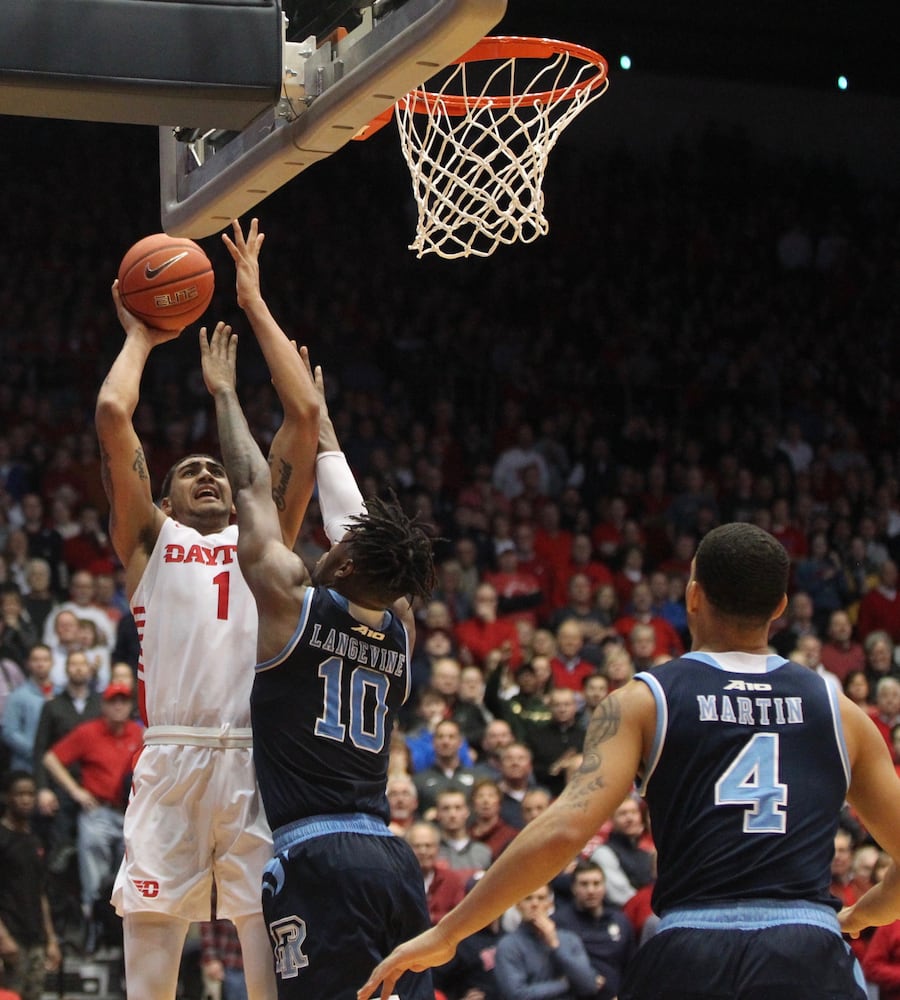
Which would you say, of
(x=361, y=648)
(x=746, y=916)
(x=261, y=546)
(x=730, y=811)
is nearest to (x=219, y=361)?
(x=261, y=546)

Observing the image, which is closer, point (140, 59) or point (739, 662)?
point (739, 662)

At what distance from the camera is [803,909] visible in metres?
3.29

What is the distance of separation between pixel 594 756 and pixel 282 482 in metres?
1.86

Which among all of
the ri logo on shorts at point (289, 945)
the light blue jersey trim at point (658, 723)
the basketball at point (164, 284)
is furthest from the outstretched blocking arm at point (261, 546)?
the light blue jersey trim at point (658, 723)

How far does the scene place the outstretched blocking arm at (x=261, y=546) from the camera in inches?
168

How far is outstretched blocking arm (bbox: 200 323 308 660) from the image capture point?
426cm

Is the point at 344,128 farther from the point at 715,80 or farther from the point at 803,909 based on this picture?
the point at 715,80

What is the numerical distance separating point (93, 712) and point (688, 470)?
6.42 meters

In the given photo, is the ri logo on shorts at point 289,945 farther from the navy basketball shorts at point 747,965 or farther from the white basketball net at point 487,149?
the white basketball net at point 487,149

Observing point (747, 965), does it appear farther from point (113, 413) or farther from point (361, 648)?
point (113, 413)

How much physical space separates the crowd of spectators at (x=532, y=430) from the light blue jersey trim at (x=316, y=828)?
388cm

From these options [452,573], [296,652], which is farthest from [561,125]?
[452,573]

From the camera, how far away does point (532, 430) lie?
1456 centimetres

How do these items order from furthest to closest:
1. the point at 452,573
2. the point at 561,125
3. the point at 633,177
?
the point at 633,177 → the point at 452,573 → the point at 561,125
